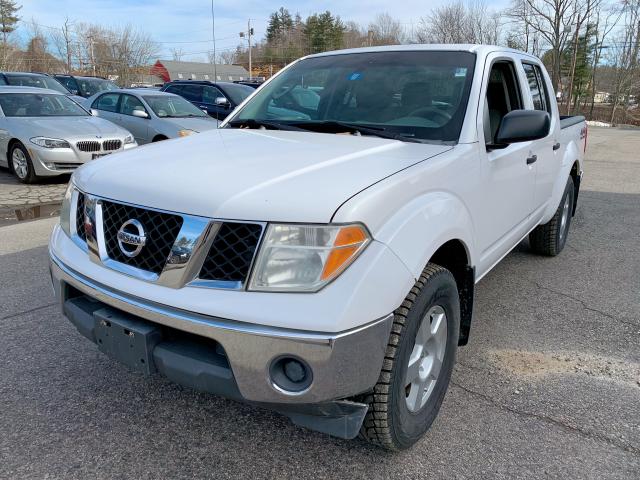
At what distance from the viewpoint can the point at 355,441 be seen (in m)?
2.39

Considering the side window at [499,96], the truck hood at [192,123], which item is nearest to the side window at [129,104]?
the truck hood at [192,123]

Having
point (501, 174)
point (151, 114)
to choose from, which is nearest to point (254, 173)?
point (501, 174)

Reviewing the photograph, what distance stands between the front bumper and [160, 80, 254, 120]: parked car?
10.8 meters

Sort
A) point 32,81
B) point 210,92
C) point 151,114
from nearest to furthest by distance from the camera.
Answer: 1. point 151,114
2. point 210,92
3. point 32,81

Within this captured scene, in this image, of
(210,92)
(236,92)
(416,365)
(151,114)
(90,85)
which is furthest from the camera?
(90,85)

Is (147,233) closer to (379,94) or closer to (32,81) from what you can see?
(379,94)

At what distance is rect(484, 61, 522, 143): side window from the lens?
Answer: 324 centimetres

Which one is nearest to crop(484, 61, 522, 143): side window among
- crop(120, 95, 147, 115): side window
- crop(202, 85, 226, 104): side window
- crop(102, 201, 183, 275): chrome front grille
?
crop(102, 201, 183, 275): chrome front grille

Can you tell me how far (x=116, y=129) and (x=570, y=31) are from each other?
32.8 m

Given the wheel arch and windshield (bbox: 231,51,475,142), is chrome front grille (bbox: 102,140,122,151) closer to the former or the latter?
windshield (bbox: 231,51,475,142)

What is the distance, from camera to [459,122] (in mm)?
2799

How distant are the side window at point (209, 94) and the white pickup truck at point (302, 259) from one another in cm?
1080

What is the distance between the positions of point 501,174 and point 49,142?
754 centimetres

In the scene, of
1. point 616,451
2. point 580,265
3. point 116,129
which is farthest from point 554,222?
point 116,129
